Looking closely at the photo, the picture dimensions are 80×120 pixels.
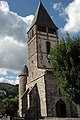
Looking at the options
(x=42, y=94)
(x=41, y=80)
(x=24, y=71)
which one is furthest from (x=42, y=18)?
(x=42, y=94)

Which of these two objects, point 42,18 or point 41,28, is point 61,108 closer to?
point 41,28

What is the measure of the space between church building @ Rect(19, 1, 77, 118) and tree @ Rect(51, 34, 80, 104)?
876 centimetres

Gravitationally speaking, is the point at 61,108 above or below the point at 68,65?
below

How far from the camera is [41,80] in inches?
1240

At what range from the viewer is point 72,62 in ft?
66.4

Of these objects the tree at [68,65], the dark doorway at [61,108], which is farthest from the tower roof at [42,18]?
the tree at [68,65]

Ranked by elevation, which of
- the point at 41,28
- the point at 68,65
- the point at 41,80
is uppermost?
the point at 41,28

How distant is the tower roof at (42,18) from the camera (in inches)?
1537

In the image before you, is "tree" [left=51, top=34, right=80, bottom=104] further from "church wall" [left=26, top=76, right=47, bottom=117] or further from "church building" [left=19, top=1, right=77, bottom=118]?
"church wall" [left=26, top=76, right=47, bottom=117]

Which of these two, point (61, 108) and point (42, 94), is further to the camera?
point (42, 94)

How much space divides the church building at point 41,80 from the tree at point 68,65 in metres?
8.76

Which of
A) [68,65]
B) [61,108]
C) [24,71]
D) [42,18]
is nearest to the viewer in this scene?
[68,65]

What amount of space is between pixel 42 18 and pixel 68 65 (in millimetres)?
21760

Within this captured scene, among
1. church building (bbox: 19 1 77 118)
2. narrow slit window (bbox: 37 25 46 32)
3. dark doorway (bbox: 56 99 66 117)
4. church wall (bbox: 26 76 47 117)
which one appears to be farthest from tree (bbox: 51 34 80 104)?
narrow slit window (bbox: 37 25 46 32)
